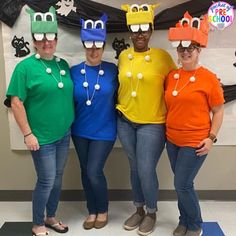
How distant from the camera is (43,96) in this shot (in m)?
1.97

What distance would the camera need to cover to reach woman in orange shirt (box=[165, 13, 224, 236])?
6.21 feet

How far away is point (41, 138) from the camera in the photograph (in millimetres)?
2025

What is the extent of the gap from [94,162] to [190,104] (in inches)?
27.6

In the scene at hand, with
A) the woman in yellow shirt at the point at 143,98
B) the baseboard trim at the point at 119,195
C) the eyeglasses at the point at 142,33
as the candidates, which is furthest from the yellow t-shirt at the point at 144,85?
the baseboard trim at the point at 119,195

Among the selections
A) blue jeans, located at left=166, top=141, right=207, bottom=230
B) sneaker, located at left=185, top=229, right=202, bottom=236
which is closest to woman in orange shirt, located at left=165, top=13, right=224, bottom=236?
blue jeans, located at left=166, top=141, right=207, bottom=230

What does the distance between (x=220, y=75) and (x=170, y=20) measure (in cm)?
54

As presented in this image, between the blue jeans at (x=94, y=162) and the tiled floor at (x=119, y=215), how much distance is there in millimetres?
212

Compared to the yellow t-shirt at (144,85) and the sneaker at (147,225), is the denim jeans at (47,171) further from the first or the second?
the sneaker at (147,225)

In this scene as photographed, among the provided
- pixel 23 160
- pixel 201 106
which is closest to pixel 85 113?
pixel 201 106

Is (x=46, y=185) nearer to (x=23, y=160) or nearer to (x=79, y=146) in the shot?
(x=79, y=146)

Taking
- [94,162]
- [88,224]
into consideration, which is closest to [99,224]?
[88,224]

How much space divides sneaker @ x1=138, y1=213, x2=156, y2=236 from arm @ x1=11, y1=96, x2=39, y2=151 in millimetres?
863

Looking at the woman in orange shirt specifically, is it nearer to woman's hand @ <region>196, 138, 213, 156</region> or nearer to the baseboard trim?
woman's hand @ <region>196, 138, 213, 156</region>

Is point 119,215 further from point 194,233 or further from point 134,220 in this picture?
point 194,233
